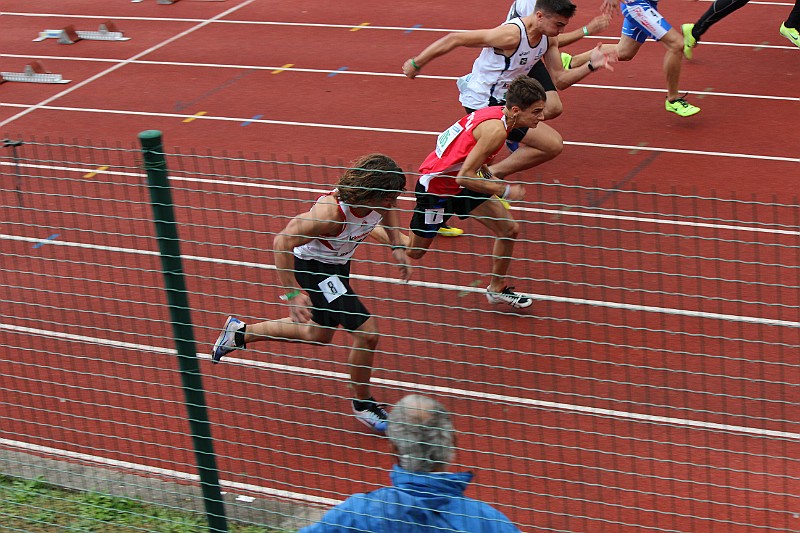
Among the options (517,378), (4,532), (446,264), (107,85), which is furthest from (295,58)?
(4,532)

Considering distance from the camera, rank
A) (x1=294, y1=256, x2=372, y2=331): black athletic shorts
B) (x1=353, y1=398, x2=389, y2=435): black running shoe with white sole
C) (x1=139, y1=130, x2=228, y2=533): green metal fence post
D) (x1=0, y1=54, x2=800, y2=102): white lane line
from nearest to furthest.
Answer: (x1=139, y1=130, x2=228, y2=533): green metal fence post → (x1=294, y1=256, x2=372, y2=331): black athletic shorts → (x1=353, y1=398, x2=389, y2=435): black running shoe with white sole → (x1=0, y1=54, x2=800, y2=102): white lane line

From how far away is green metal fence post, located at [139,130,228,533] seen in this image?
378 cm

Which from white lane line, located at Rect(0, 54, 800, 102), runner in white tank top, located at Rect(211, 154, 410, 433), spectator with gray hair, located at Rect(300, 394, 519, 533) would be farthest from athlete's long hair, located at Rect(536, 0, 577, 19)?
spectator with gray hair, located at Rect(300, 394, 519, 533)

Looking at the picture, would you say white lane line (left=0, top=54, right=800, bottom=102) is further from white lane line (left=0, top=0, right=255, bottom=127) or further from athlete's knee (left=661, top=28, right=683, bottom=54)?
athlete's knee (left=661, top=28, right=683, bottom=54)

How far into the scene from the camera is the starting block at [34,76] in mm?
13148

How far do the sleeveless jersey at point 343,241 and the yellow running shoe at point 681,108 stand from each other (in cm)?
519

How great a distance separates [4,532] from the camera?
15.8 feet

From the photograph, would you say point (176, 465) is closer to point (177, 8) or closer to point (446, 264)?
point (446, 264)

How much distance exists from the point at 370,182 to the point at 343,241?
0.55m

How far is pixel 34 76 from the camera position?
1324cm

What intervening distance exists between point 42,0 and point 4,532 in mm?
14234

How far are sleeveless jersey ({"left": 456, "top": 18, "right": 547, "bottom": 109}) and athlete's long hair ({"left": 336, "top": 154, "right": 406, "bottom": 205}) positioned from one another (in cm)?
309

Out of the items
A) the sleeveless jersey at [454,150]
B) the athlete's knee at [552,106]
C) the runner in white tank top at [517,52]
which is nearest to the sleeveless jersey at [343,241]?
the sleeveless jersey at [454,150]

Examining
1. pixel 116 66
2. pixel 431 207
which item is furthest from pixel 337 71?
pixel 431 207
